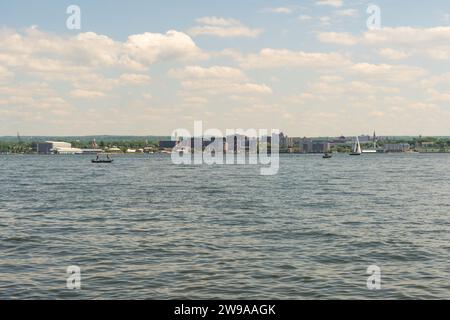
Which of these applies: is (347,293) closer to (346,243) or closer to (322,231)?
(346,243)

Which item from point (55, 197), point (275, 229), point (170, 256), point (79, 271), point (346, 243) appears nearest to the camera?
point (79, 271)

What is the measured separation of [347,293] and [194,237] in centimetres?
1373

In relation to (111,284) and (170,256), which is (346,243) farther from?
(111,284)

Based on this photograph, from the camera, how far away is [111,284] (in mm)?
21047

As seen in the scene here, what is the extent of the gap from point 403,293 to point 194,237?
580 inches

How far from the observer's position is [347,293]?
19.7 meters

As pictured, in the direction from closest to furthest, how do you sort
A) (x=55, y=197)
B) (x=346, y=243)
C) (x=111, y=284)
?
(x=111, y=284)
(x=346, y=243)
(x=55, y=197)

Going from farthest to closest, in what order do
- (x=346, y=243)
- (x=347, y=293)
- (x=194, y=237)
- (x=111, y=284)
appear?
1. (x=194, y=237)
2. (x=346, y=243)
3. (x=111, y=284)
4. (x=347, y=293)
